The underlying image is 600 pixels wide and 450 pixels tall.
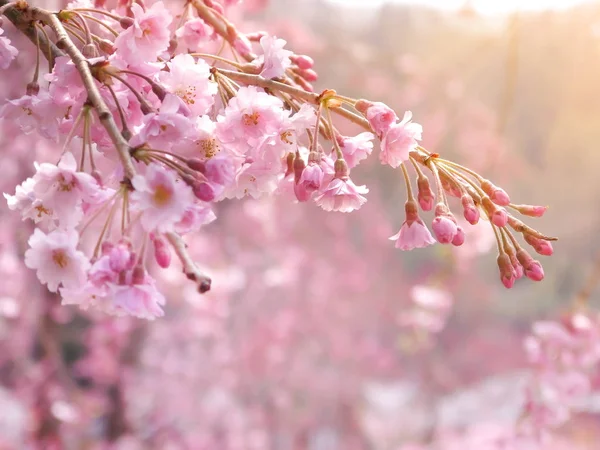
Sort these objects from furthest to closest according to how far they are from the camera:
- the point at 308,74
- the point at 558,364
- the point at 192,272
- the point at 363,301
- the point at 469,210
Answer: the point at 363,301 → the point at 558,364 → the point at 308,74 → the point at 469,210 → the point at 192,272

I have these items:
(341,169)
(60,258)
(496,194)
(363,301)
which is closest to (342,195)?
(341,169)

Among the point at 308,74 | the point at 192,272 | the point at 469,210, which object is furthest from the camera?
the point at 308,74

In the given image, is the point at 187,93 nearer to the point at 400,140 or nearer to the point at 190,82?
the point at 190,82

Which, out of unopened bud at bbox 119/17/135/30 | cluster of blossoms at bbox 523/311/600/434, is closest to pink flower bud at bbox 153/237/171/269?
unopened bud at bbox 119/17/135/30

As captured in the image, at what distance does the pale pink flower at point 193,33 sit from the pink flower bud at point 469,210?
39cm

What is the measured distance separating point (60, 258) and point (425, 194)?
0.31 meters

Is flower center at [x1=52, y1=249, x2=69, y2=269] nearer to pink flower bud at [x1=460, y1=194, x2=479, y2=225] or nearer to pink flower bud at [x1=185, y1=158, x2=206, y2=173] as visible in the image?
pink flower bud at [x1=185, y1=158, x2=206, y2=173]

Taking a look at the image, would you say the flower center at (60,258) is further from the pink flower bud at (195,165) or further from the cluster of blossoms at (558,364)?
the cluster of blossoms at (558,364)

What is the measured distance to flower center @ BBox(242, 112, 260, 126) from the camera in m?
0.53

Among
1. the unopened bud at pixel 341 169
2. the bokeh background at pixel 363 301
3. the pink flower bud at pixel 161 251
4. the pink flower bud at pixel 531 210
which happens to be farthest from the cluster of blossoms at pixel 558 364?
the pink flower bud at pixel 161 251

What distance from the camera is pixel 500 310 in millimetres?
4621

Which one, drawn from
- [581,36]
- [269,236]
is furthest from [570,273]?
[269,236]

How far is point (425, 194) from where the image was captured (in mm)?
550

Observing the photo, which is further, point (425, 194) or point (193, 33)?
point (193, 33)
